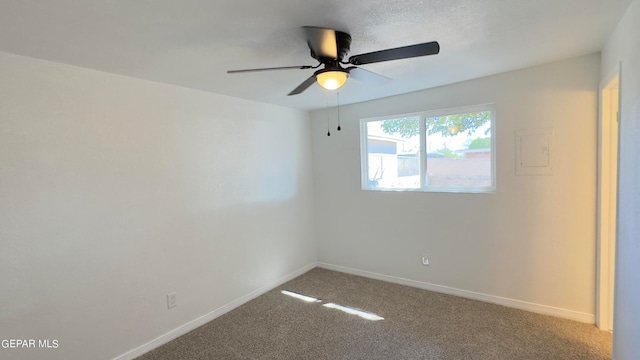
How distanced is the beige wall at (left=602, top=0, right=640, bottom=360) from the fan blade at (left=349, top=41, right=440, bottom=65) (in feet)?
3.48

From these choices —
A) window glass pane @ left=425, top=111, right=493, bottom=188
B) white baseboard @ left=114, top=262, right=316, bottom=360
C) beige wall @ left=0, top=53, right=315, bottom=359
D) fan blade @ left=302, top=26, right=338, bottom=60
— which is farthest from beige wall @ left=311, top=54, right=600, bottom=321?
fan blade @ left=302, top=26, right=338, bottom=60


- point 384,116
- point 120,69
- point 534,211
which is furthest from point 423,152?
point 120,69

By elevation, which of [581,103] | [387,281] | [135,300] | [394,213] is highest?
[581,103]

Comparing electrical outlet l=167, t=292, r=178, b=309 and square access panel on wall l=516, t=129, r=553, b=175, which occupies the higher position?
square access panel on wall l=516, t=129, r=553, b=175

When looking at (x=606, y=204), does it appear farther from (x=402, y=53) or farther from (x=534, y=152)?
(x=402, y=53)

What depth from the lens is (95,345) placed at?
7.26 ft

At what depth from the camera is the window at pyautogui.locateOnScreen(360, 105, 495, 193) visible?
10.2ft

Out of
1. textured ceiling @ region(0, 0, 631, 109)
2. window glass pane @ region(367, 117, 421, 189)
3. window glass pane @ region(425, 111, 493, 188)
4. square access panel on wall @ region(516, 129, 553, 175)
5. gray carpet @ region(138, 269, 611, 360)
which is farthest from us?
window glass pane @ region(367, 117, 421, 189)

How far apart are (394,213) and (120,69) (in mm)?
3045

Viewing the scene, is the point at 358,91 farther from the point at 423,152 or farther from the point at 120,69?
→ the point at 120,69

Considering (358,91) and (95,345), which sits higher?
(358,91)

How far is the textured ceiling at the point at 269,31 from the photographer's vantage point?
149 cm
